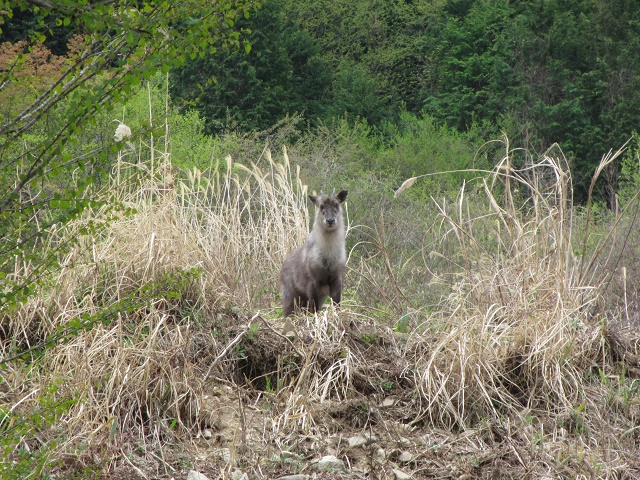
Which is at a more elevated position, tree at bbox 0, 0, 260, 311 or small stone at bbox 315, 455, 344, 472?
tree at bbox 0, 0, 260, 311

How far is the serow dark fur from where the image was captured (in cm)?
705

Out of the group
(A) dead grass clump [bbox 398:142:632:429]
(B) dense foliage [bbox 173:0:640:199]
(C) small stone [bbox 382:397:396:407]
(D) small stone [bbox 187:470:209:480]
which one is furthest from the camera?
(B) dense foliage [bbox 173:0:640:199]

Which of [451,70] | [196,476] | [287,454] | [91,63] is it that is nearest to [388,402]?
[287,454]

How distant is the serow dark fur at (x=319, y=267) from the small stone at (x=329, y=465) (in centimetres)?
242

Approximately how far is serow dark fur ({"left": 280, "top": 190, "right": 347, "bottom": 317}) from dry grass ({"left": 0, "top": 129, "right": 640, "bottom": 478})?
110cm

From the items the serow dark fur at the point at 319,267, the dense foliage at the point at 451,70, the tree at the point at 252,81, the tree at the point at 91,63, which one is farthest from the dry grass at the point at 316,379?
the tree at the point at 252,81

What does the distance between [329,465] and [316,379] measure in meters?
0.73

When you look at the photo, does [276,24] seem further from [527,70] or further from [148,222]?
[148,222]

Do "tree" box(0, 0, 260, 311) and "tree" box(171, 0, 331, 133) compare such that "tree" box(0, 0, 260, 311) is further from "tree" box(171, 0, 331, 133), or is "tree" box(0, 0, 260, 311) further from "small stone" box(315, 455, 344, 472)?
"tree" box(171, 0, 331, 133)

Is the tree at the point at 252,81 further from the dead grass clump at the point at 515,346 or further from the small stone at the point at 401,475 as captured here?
the small stone at the point at 401,475

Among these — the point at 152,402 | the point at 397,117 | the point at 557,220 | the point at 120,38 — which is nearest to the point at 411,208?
the point at 557,220

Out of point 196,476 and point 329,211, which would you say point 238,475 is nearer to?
point 196,476

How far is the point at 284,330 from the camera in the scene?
5.57 metres

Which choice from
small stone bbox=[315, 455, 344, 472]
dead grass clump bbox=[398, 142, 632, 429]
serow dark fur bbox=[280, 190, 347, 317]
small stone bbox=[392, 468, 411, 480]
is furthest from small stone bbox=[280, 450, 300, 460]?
serow dark fur bbox=[280, 190, 347, 317]
